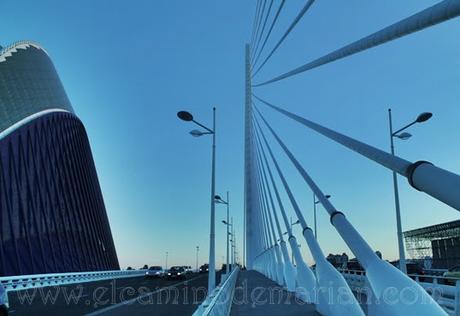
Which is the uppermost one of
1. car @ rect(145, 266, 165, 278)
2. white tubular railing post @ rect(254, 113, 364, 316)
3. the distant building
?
the distant building

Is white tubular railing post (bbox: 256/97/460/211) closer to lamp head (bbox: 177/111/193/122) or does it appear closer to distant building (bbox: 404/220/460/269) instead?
lamp head (bbox: 177/111/193/122)

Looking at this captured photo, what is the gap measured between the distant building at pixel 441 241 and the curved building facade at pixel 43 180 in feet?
123

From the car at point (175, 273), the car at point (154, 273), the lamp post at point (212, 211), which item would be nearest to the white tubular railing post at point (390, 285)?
the lamp post at point (212, 211)

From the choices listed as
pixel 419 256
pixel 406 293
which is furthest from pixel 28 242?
pixel 419 256

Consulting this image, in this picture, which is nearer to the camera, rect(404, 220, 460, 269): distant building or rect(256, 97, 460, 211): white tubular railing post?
rect(256, 97, 460, 211): white tubular railing post

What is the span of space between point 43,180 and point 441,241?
52.3m

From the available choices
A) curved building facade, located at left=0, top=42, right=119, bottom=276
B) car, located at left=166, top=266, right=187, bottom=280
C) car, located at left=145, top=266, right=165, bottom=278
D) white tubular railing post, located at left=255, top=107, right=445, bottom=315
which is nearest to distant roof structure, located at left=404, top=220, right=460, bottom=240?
car, located at left=166, top=266, right=187, bottom=280

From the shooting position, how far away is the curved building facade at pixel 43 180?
132 feet

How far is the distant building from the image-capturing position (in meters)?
61.4

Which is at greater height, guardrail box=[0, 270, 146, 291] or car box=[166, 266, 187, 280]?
car box=[166, 266, 187, 280]

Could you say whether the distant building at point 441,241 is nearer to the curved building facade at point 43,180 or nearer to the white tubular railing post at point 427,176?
the curved building facade at point 43,180

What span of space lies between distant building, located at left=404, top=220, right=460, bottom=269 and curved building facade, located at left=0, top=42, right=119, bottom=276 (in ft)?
123

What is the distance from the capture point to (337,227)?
388 inches

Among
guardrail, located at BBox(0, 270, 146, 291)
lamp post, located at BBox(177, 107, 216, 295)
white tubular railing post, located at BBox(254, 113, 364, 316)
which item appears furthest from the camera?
guardrail, located at BBox(0, 270, 146, 291)
